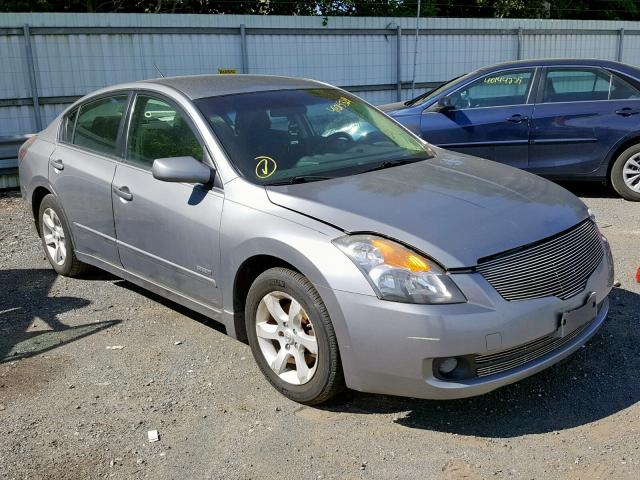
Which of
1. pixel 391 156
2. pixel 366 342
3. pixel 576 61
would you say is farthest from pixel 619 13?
pixel 366 342

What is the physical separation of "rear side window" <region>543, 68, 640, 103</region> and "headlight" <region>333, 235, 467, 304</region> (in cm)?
553

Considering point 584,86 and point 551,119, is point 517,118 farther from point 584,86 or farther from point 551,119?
point 584,86

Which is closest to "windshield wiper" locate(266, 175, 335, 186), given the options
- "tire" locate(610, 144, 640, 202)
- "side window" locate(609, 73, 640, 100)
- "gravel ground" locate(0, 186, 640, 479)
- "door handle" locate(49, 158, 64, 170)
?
"gravel ground" locate(0, 186, 640, 479)

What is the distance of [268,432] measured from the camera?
140 inches

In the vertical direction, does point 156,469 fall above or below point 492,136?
below

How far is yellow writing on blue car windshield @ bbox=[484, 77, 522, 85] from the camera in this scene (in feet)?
27.3

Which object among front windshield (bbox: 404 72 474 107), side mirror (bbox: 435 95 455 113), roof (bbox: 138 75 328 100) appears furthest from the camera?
front windshield (bbox: 404 72 474 107)

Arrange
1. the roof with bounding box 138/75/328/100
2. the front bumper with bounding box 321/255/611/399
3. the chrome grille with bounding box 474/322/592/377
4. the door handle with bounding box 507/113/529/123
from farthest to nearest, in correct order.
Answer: the door handle with bounding box 507/113/529/123, the roof with bounding box 138/75/328/100, the chrome grille with bounding box 474/322/592/377, the front bumper with bounding box 321/255/611/399

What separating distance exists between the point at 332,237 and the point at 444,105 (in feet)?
18.1

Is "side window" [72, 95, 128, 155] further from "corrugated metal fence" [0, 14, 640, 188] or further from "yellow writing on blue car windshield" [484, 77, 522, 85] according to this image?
"corrugated metal fence" [0, 14, 640, 188]

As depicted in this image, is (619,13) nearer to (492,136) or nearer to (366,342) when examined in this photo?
(492,136)

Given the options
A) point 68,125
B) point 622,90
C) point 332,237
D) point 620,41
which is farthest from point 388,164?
point 620,41

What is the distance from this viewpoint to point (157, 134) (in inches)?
186

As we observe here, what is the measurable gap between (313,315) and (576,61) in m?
6.00
